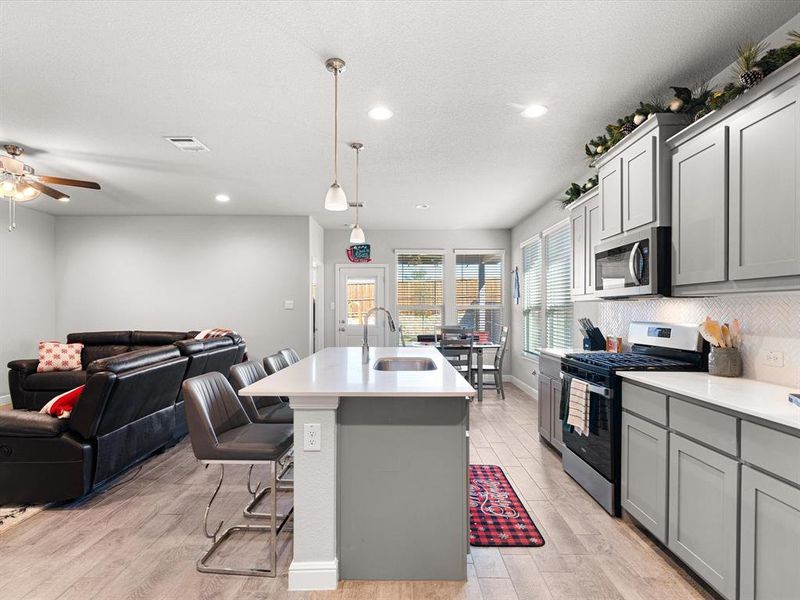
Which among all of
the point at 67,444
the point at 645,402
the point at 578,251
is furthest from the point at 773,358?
the point at 67,444

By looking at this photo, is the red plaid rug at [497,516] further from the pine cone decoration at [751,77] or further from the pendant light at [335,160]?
the pine cone decoration at [751,77]

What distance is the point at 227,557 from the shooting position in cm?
235

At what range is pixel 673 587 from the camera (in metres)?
2.09

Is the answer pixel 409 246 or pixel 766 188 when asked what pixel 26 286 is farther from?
pixel 766 188

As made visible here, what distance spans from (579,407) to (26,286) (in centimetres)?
731

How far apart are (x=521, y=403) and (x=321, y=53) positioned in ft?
16.0

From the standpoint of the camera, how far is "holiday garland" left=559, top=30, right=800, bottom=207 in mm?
1895

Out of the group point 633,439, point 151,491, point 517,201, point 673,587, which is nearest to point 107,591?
point 151,491

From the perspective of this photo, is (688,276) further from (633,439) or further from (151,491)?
(151,491)

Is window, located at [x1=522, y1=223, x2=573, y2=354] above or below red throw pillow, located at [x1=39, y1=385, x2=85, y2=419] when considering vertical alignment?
above

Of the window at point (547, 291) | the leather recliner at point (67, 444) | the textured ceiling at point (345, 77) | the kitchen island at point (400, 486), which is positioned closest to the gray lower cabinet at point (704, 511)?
the kitchen island at point (400, 486)

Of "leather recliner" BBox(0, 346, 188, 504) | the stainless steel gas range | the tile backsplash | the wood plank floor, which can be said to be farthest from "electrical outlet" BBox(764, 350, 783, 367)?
"leather recliner" BBox(0, 346, 188, 504)

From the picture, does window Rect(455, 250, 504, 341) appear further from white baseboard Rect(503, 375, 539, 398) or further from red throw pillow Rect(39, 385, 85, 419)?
red throw pillow Rect(39, 385, 85, 419)

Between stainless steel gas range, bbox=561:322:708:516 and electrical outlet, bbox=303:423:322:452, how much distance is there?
5.71 ft
